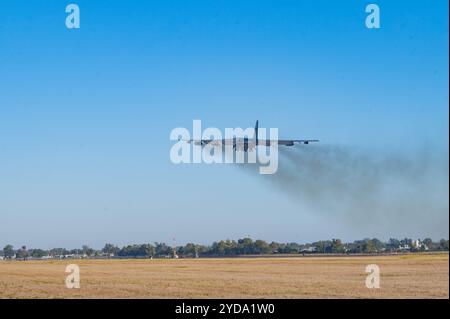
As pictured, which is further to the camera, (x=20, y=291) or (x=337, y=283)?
(x=337, y=283)

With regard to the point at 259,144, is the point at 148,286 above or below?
below

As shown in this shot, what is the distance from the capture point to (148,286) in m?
55.1

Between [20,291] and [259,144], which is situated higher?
[259,144]

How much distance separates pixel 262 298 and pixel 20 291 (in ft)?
68.5
